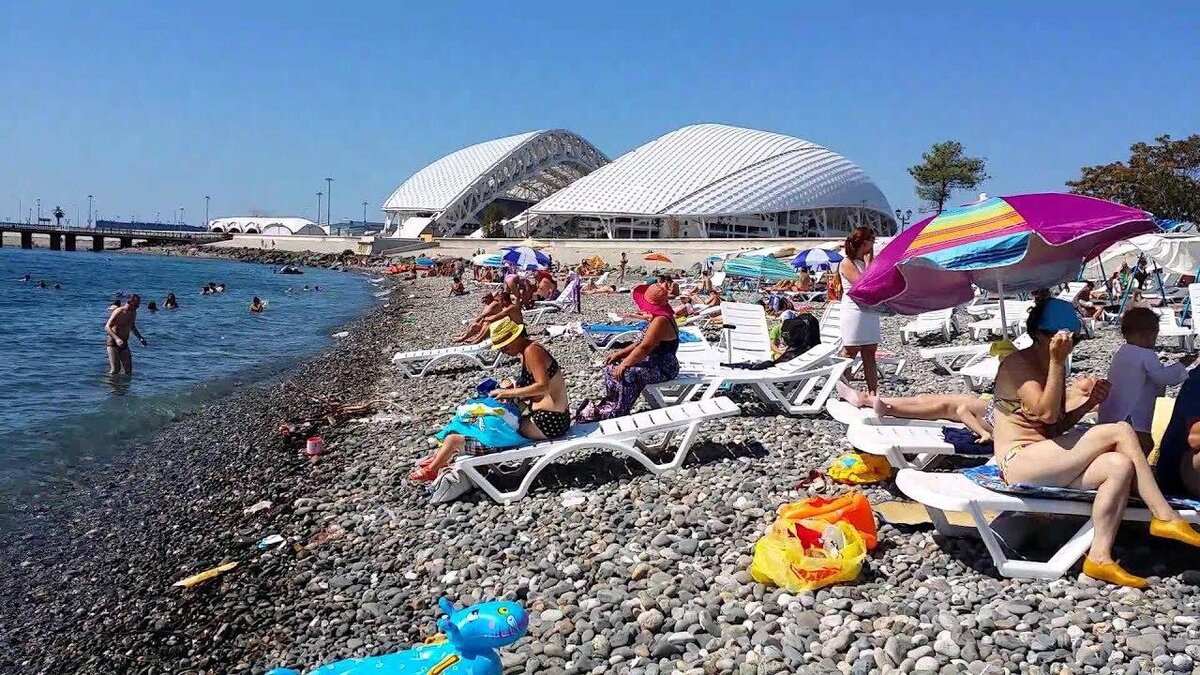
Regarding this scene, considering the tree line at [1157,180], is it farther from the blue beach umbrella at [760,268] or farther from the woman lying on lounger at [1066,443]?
the woman lying on lounger at [1066,443]

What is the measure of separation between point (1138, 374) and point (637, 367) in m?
3.38

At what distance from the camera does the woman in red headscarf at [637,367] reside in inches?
249

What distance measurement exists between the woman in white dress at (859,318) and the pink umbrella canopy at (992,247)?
1454mm

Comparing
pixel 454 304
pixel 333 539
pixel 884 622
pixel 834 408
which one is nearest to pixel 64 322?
pixel 454 304

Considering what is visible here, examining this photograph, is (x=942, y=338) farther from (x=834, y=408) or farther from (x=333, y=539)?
(x=333, y=539)

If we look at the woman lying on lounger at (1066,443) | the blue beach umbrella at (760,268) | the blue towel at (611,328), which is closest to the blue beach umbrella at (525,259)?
the blue beach umbrella at (760,268)

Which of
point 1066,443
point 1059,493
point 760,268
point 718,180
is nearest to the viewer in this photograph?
point 1059,493

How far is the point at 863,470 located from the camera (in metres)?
4.85

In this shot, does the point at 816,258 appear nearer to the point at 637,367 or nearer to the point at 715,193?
the point at 637,367

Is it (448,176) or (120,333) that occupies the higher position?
(448,176)

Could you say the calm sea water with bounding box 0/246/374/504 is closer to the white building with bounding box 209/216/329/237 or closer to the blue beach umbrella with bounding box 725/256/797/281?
the blue beach umbrella with bounding box 725/256/797/281

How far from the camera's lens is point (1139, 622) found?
3.02 m

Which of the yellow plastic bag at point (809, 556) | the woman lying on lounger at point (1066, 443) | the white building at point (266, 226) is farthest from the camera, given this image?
the white building at point (266, 226)

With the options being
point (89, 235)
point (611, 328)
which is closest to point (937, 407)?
point (611, 328)
